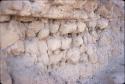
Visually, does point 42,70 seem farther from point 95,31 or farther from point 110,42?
point 110,42

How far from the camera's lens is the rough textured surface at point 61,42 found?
173cm

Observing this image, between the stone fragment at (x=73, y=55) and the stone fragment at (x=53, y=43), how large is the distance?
15 centimetres

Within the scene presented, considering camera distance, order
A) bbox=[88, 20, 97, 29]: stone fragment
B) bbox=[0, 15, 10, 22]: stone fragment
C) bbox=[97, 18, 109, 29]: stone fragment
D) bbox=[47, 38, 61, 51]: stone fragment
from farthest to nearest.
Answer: bbox=[97, 18, 109, 29]: stone fragment → bbox=[88, 20, 97, 29]: stone fragment → bbox=[47, 38, 61, 51]: stone fragment → bbox=[0, 15, 10, 22]: stone fragment

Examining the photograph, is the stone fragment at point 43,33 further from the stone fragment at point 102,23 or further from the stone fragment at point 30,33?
the stone fragment at point 102,23

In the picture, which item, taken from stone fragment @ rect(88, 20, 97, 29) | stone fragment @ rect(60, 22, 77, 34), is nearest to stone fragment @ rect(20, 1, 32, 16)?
stone fragment @ rect(60, 22, 77, 34)

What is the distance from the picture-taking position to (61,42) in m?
2.06

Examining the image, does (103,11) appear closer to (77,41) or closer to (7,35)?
(77,41)

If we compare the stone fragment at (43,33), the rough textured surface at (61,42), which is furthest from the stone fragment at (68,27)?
the stone fragment at (43,33)

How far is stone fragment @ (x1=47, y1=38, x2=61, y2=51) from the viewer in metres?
1.98

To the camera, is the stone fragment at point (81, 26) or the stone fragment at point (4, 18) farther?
the stone fragment at point (81, 26)

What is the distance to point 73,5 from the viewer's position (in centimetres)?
206

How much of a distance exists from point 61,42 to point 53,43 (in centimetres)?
9

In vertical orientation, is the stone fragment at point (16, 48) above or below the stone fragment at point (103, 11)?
below

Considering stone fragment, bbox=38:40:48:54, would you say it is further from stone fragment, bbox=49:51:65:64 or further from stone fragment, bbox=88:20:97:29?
stone fragment, bbox=88:20:97:29
